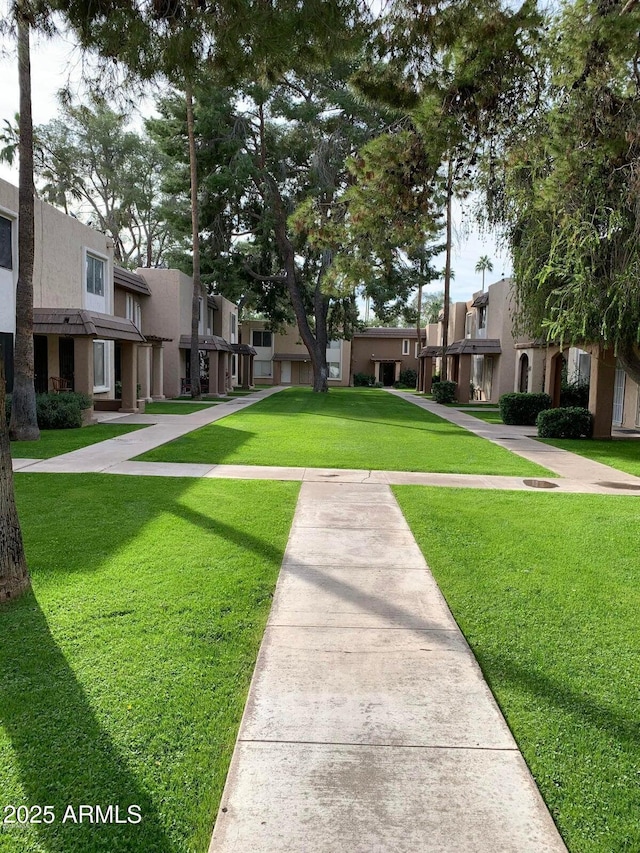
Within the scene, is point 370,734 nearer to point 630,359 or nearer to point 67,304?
point 630,359

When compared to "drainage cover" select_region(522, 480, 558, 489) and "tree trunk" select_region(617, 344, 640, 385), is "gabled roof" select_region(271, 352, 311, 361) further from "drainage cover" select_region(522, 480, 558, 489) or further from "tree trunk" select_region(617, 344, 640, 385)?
"drainage cover" select_region(522, 480, 558, 489)

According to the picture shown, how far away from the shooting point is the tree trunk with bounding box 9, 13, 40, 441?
1421cm

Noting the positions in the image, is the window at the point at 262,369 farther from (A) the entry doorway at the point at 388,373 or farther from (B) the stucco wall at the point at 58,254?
(B) the stucco wall at the point at 58,254

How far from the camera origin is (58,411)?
1777cm

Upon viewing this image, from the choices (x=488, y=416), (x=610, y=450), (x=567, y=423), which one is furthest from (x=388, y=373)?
(x=610, y=450)

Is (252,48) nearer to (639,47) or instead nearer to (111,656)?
(639,47)

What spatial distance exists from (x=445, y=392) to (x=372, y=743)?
105 ft

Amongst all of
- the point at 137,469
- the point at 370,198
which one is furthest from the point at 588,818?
the point at 137,469

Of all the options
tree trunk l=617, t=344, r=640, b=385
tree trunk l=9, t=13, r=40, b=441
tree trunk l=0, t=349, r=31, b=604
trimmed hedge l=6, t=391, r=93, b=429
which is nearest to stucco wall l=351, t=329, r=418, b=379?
trimmed hedge l=6, t=391, r=93, b=429

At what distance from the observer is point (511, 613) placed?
16.8 feet

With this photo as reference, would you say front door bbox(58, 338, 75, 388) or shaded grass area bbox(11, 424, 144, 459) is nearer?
shaded grass area bbox(11, 424, 144, 459)

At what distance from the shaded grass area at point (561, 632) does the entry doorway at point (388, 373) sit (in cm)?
5206

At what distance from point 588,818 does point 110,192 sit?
5048 centimetres

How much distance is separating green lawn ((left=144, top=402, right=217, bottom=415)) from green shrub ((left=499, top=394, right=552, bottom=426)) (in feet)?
36.1
